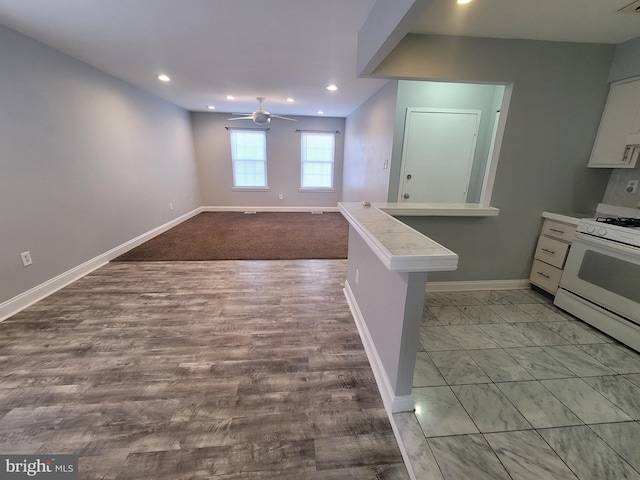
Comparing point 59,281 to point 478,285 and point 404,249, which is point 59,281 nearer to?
point 404,249

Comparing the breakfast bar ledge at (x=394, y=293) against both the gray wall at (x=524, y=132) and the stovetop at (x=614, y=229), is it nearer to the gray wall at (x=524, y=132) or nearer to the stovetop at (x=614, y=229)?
the gray wall at (x=524, y=132)

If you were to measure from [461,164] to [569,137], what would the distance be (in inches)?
45.3

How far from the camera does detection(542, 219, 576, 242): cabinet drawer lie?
235cm

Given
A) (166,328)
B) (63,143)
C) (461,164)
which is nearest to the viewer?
(166,328)

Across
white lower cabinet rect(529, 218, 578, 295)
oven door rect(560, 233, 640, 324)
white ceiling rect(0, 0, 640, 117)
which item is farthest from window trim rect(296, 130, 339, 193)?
oven door rect(560, 233, 640, 324)

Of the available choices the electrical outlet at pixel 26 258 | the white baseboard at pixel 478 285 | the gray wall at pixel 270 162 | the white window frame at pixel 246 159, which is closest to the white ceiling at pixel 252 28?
the electrical outlet at pixel 26 258

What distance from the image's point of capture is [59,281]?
2.74 m

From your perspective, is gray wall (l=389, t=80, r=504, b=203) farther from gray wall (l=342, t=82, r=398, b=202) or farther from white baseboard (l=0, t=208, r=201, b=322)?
white baseboard (l=0, t=208, r=201, b=322)

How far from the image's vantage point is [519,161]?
2.47 m

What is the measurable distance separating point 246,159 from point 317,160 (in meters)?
1.84

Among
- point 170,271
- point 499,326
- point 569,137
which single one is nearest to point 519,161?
point 569,137

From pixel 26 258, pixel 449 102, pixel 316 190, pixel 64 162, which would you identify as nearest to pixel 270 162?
pixel 316 190

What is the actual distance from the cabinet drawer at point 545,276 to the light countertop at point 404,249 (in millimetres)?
1989

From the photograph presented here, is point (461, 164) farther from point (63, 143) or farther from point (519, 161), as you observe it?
point (63, 143)
